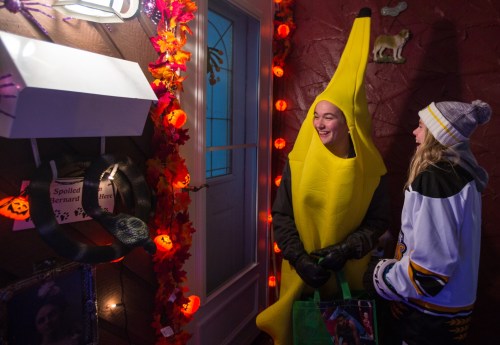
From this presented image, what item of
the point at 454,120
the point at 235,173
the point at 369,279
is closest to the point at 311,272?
the point at 369,279

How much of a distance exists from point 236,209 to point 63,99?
1.53 meters

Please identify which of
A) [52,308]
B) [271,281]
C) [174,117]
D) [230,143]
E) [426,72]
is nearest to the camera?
[52,308]

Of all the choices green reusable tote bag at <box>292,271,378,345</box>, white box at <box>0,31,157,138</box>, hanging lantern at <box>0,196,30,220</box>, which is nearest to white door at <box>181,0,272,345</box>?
green reusable tote bag at <box>292,271,378,345</box>

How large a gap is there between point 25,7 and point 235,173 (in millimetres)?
1479

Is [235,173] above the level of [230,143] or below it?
below

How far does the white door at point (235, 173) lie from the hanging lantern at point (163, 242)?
0.38 m

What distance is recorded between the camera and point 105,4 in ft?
3.23

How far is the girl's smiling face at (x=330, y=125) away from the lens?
5.18 feet

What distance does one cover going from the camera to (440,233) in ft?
4.04

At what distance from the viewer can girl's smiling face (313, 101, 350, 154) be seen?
62.2 inches

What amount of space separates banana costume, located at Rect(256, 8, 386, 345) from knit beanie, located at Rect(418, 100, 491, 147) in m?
0.33

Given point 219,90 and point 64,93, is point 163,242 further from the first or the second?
point 219,90

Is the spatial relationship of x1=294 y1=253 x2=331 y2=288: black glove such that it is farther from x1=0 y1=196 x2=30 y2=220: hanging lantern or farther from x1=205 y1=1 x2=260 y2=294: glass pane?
x1=0 y1=196 x2=30 y2=220: hanging lantern

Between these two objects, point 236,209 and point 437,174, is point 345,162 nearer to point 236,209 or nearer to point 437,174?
point 437,174
